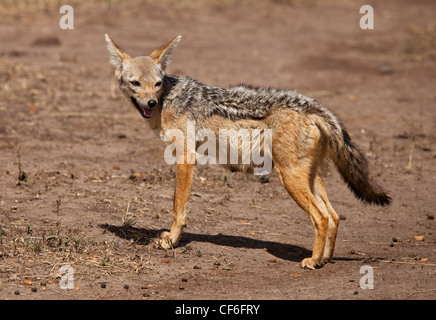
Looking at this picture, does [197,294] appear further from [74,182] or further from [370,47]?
[370,47]

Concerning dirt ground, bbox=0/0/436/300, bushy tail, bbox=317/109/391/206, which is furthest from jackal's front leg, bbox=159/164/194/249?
bushy tail, bbox=317/109/391/206

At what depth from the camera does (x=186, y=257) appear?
712cm

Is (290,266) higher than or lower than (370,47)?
lower

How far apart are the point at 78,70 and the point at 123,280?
8812 millimetres

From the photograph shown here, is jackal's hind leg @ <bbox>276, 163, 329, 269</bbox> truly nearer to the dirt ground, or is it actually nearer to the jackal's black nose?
the dirt ground

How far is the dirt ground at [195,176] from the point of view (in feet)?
21.1

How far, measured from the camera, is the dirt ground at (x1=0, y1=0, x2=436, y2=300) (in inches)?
253

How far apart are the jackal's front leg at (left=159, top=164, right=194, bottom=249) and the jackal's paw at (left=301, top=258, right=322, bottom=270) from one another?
144cm

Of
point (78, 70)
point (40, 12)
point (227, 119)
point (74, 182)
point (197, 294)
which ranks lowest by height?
point (197, 294)

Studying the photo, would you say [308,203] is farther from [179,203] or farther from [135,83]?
[135,83]

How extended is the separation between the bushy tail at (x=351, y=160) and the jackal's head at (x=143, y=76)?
1867mm

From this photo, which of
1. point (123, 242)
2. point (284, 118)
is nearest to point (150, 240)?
point (123, 242)

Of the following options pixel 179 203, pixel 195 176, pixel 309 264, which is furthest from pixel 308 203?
pixel 195 176

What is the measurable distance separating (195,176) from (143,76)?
275 cm
